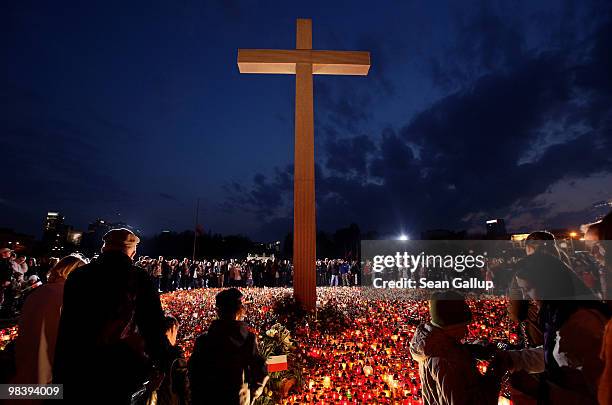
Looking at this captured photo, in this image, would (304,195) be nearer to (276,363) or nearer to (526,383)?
(276,363)

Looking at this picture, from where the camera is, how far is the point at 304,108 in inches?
303

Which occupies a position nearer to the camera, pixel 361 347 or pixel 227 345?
pixel 227 345

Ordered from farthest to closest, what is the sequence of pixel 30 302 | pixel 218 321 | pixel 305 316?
pixel 305 316 < pixel 30 302 < pixel 218 321

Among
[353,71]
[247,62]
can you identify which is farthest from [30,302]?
[353,71]

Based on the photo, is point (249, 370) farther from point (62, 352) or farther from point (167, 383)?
point (62, 352)

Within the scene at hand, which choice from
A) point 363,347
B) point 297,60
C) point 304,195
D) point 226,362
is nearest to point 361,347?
point 363,347

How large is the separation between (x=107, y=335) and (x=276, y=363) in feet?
9.11

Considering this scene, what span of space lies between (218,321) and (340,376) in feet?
10.4

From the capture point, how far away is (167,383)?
2.27 metres

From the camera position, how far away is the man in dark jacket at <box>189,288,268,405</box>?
8.18 feet

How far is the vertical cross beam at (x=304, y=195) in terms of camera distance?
275 inches

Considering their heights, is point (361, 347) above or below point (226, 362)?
below

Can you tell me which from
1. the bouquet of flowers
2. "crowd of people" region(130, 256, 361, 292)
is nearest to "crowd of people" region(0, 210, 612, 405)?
the bouquet of flowers

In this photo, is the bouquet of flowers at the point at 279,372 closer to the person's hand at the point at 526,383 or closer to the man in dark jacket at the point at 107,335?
the man in dark jacket at the point at 107,335
